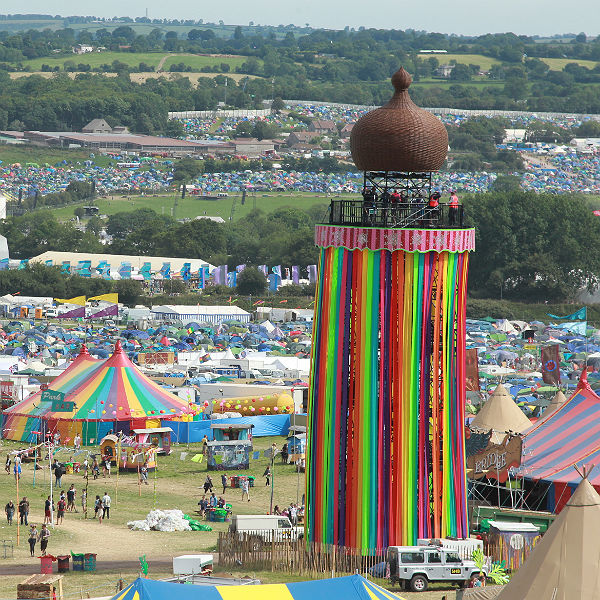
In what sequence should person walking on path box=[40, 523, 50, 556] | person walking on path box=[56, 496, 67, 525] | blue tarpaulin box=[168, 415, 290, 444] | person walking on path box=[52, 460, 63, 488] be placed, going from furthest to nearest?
1. blue tarpaulin box=[168, 415, 290, 444]
2. person walking on path box=[52, 460, 63, 488]
3. person walking on path box=[56, 496, 67, 525]
4. person walking on path box=[40, 523, 50, 556]

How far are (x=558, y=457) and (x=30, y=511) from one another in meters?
11.4

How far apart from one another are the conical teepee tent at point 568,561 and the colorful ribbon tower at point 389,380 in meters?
5.18

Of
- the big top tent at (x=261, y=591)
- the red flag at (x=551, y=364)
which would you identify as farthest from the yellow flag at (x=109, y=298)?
the big top tent at (x=261, y=591)

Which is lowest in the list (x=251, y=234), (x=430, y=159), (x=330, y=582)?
(x=251, y=234)

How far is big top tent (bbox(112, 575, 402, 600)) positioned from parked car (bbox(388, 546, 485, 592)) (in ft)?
A: 13.5

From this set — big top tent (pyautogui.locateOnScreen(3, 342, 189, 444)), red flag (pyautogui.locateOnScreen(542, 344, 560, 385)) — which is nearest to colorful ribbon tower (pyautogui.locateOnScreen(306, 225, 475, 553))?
big top tent (pyautogui.locateOnScreen(3, 342, 189, 444))

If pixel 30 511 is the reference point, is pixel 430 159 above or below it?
above

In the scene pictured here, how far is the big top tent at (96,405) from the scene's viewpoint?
46906mm

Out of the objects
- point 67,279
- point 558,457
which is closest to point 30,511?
point 558,457

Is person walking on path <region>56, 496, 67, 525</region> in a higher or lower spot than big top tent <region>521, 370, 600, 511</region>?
lower

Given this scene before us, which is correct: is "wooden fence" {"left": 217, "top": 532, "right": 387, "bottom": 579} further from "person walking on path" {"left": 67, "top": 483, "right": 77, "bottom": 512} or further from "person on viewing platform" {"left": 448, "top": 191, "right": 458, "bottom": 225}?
"person walking on path" {"left": 67, "top": 483, "right": 77, "bottom": 512}

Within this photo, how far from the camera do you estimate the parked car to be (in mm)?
24812

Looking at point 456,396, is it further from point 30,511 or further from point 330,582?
point 30,511

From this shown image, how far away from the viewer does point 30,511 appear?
118 ft
